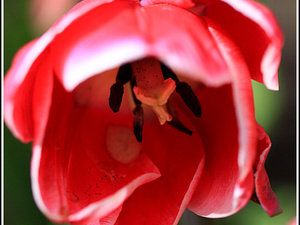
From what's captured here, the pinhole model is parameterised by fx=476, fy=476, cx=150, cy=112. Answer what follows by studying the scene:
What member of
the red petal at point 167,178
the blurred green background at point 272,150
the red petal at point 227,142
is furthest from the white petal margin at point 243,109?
the blurred green background at point 272,150

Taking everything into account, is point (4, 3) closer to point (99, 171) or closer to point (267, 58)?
point (99, 171)

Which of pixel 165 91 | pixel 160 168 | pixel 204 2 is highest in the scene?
pixel 204 2

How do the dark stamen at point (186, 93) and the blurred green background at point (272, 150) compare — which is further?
the blurred green background at point (272, 150)

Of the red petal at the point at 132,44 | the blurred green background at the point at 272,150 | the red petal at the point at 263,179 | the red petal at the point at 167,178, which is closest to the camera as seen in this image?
the red petal at the point at 132,44

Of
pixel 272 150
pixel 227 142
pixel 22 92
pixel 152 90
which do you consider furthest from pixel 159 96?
pixel 272 150

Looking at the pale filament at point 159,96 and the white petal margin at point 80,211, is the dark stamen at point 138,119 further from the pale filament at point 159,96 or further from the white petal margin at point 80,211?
the white petal margin at point 80,211

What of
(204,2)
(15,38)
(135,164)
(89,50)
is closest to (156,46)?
(89,50)
